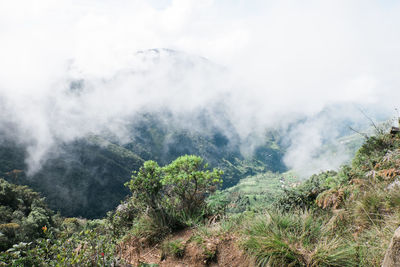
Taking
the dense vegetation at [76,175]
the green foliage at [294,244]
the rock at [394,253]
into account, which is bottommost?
the dense vegetation at [76,175]

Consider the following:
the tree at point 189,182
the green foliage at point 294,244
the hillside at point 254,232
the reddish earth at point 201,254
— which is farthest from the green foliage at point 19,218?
the green foliage at point 294,244

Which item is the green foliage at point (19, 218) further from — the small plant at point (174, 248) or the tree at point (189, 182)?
the small plant at point (174, 248)

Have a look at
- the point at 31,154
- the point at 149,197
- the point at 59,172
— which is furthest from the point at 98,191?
the point at 149,197

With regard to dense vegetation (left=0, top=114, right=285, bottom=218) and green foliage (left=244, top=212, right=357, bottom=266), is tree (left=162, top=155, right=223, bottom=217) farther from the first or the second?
dense vegetation (left=0, top=114, right=285, bottom=218)

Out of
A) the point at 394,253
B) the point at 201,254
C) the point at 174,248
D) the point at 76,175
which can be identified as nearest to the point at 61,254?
the point at 174,248

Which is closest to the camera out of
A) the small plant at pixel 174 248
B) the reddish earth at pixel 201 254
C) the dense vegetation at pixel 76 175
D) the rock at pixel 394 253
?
the rock at pixel 394 253

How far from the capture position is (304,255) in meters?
3.79

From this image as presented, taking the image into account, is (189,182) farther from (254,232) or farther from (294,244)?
(294,244)

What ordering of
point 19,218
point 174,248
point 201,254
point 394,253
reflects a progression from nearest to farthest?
point 394,253 < point 201,254 < point 174,248 < point 19,218

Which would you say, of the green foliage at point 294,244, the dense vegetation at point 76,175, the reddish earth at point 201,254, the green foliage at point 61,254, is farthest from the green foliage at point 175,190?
the dense vegetation at point 76,175

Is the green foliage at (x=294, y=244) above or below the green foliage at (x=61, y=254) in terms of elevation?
below

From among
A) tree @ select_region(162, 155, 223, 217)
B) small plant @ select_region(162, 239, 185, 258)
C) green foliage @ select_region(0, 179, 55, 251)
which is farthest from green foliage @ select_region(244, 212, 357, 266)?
green foliage @ select_region(0, 179, 55, 251)

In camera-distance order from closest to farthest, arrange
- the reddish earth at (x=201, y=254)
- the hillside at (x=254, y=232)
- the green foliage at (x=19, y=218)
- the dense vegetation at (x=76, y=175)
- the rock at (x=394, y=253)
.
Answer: the rock at (x=394, y=253) < the hillside at (x=254, y=232) < the reddish earth at (x=201, y=254) < the green foliage at (x=19, y=218) < the dense vegetation at (x=76, y=175)

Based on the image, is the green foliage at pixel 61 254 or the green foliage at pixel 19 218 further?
the green foliage at pixel 19 218
